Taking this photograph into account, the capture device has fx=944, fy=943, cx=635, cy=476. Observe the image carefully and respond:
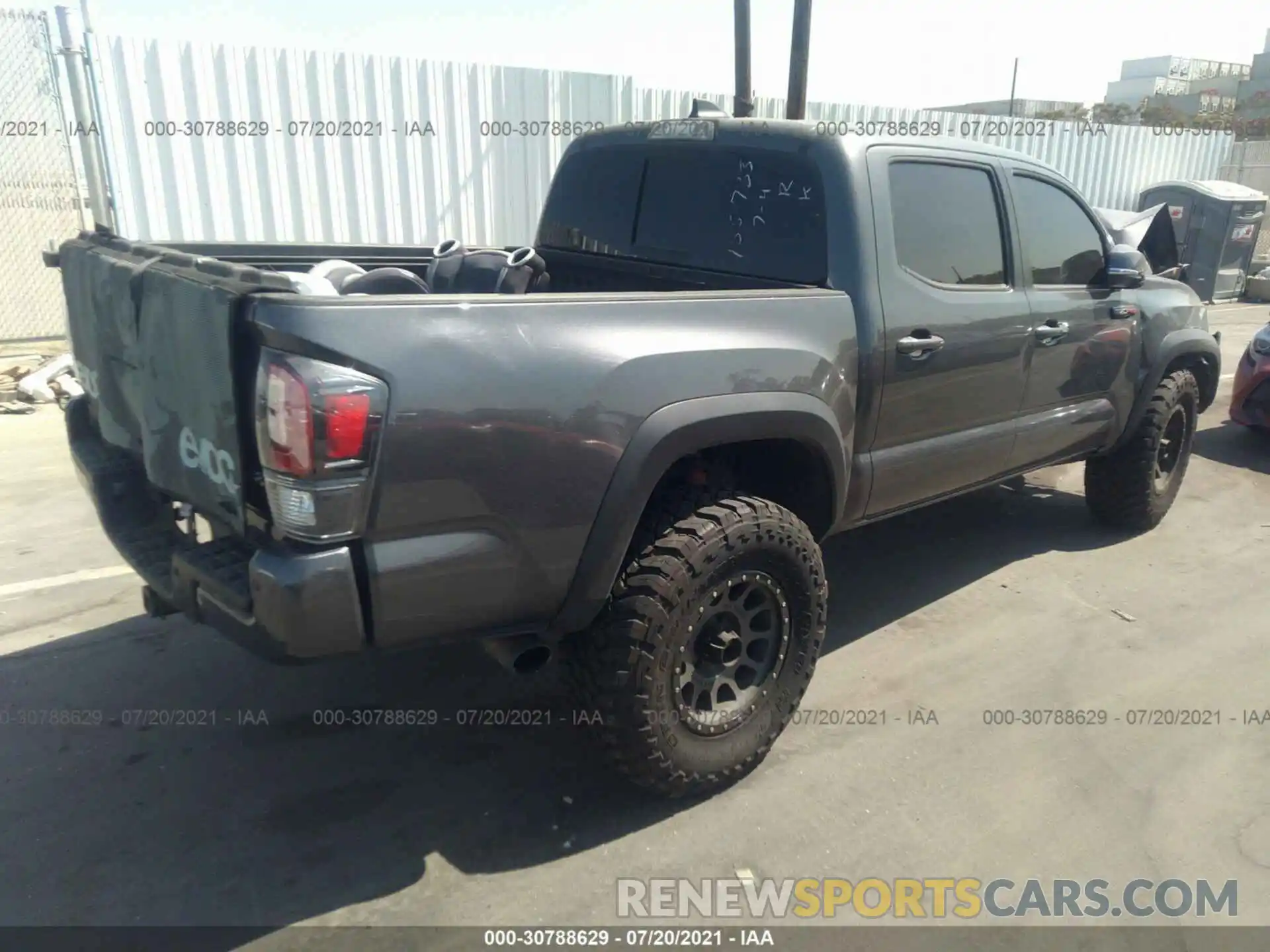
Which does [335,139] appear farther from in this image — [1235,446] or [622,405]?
[1235,446]

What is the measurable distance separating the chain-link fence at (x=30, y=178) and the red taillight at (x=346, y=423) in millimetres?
6119

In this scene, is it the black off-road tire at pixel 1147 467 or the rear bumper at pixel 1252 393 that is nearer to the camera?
the black off-road tire at pixel 1147 467

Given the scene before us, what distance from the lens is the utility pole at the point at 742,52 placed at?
26.9 feet

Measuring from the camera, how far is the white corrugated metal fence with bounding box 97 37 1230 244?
24.2 ft

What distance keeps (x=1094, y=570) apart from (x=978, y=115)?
34.0 ft

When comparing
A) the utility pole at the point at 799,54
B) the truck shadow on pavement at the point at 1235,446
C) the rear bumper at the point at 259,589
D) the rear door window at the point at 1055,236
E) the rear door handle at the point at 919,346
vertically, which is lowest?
Answer: the truck shadow on pavement at the point at 1235,446

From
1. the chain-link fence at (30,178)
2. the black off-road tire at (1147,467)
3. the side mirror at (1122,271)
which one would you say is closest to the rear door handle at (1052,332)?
the side mirror at (1122,271)

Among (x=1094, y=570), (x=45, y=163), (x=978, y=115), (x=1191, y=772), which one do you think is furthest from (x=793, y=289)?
(x=978, y=115)

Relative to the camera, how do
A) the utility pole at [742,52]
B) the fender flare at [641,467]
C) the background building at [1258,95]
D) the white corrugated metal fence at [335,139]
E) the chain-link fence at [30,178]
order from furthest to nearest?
1. the background building at [1258,95]
2. the utility pole at [742,52]
3. the white corrugated metal fence at [335,139]
4. the chain-link fence at [30,178]
5. the fender flare at [641,467]

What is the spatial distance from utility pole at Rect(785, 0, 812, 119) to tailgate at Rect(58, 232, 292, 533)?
682cm

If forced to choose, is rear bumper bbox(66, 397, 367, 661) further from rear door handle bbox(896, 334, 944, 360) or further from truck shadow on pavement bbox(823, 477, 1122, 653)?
truck shadow on pavement bbox(823, 477, 1122, 653)

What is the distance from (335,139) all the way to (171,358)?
645 cm

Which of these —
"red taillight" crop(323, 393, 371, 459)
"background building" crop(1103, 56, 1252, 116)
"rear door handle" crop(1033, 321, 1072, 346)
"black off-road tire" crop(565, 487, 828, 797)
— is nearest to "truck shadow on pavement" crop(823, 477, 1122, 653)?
"black off-road tire" crop(565, 487, 828, 797)

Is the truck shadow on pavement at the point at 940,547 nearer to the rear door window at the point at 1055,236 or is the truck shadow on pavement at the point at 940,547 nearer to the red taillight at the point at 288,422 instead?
the rear door window at the point at 1055,236
